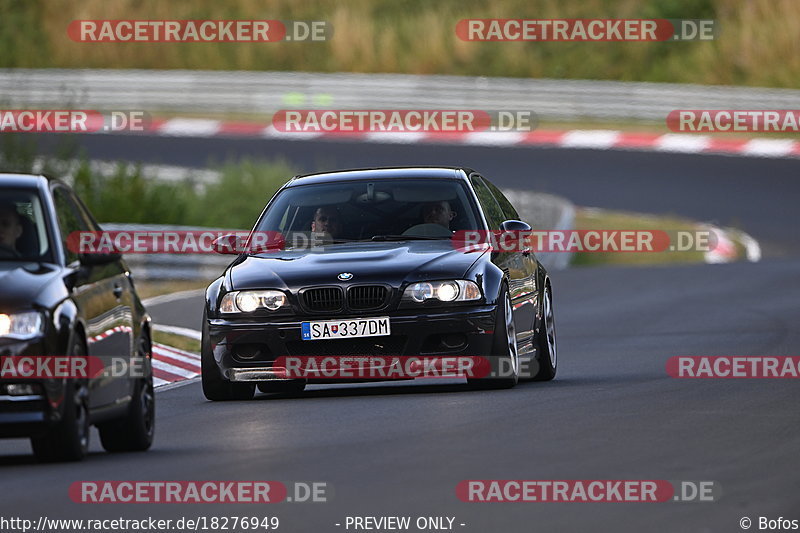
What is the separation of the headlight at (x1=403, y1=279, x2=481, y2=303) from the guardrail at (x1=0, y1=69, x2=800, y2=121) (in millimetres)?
26267

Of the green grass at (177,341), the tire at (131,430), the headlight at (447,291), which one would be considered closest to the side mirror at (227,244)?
the headlight at (447,291)

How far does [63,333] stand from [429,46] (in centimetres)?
3838

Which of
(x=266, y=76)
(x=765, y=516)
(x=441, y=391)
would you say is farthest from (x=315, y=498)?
(x=266, y=76)

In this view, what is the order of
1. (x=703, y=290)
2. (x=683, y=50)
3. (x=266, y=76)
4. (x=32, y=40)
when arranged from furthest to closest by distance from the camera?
(x=32, y=40) → (x=683, y=50) → (x=266, y=76) → (x=703, y=290)

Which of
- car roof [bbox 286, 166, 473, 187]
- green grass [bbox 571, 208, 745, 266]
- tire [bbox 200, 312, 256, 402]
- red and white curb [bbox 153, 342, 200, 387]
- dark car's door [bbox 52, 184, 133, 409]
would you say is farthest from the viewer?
green grass [bbox 571, 208, 745, 266]

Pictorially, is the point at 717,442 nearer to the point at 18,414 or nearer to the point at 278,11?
the point at 18,414

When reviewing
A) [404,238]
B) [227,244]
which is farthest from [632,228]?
[227,244]

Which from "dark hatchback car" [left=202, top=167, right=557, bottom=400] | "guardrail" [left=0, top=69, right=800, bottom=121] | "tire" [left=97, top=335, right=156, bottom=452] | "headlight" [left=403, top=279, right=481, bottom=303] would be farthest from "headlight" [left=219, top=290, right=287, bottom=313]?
"guardrail" [left=0, top=69, right=800, bottom=121]

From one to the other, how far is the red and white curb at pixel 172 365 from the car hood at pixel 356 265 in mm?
2642

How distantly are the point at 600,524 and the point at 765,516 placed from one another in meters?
0.61

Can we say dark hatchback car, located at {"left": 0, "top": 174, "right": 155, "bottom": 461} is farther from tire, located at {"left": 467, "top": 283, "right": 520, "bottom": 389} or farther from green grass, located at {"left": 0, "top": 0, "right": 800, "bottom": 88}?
green grass, located at {"left": 0, "top": 0, "right": 800, "bottom": 88}

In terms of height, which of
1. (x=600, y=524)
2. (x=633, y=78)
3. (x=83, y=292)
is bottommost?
(x=600, y=524)

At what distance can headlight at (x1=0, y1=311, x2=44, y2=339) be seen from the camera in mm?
9234

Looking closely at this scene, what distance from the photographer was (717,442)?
387 inches
